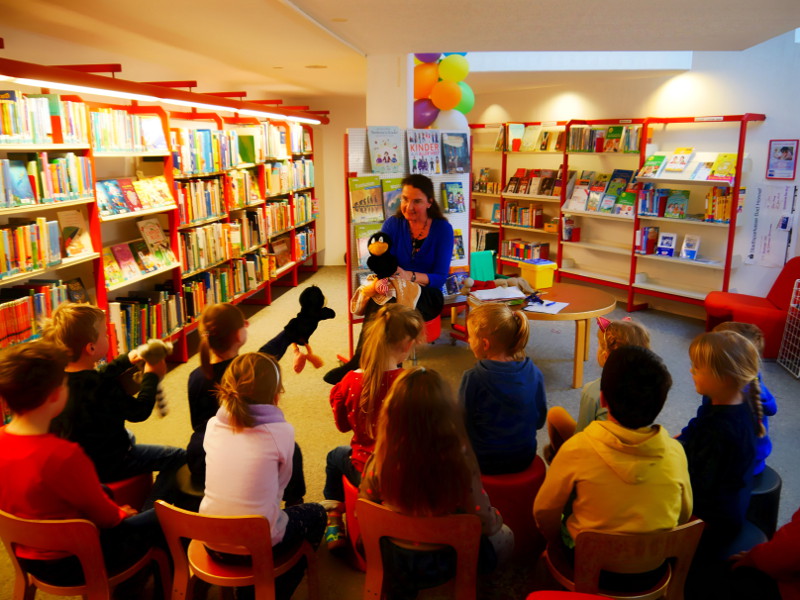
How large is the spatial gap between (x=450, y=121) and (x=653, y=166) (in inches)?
87.7

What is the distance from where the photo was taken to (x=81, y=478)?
1.76 metres

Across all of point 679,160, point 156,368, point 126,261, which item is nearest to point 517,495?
point 156,368

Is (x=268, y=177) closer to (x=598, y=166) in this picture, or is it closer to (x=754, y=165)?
(x=598, y=166)

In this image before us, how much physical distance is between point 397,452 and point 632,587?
30.9 inches

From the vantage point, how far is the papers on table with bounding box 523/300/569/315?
4215 millimetres

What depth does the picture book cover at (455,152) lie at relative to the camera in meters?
4.88

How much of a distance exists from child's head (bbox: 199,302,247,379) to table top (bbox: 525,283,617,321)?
7.43 ft

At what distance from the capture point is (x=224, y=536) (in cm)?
169

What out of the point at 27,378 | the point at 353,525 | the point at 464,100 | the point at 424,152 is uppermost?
the point at 464,100

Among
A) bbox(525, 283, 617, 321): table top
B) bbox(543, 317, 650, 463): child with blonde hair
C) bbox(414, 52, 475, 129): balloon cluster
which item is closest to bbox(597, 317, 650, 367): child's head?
bbox(543, 317, 650, 463): child with blonde hair

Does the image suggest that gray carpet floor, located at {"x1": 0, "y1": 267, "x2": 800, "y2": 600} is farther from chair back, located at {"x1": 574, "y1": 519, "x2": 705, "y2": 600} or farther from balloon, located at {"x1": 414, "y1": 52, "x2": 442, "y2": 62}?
balloon, located at {"x1": 414, "y1": 52, "x2": 442, "y2": 62}

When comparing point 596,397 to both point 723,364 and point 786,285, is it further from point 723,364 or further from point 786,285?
point 786,285

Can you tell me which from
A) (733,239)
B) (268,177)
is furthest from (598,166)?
(268,177)

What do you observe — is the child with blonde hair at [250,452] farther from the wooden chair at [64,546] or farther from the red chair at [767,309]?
the red chair at [767,309]
